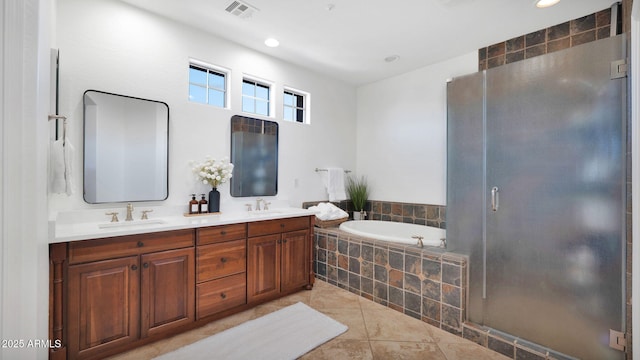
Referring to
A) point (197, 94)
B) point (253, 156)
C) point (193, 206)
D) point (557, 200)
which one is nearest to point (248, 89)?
point (197, 94)

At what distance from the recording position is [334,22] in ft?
8.38

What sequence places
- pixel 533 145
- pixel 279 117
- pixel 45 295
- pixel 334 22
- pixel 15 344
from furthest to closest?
pixel 279 117 → pixel 334 22 → pixel 533 145 → pixel 45 295 → pixel 15 344

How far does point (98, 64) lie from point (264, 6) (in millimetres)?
1404

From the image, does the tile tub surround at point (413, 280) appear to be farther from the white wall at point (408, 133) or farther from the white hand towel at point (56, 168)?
the white hand towel at point (56, 168)

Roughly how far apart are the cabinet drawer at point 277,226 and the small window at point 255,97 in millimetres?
1337

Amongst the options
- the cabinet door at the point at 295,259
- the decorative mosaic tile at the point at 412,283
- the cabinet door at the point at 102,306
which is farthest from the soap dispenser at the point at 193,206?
the decorative mosaic tile at the point at 412,283

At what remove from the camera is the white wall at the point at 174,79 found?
2.09 meters

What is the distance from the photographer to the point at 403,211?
12.2ft

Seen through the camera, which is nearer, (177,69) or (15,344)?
(15,344)

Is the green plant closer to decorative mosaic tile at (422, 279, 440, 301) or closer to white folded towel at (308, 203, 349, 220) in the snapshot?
white folded towel at (308, 203, 349, 220)

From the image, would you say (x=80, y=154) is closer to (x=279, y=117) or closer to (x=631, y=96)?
(x=279, y=117)

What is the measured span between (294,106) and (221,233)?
202 centimetres

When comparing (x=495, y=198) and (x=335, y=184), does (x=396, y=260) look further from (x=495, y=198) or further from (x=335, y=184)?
(x=335, y=184)

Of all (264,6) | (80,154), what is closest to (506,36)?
(264,6)
